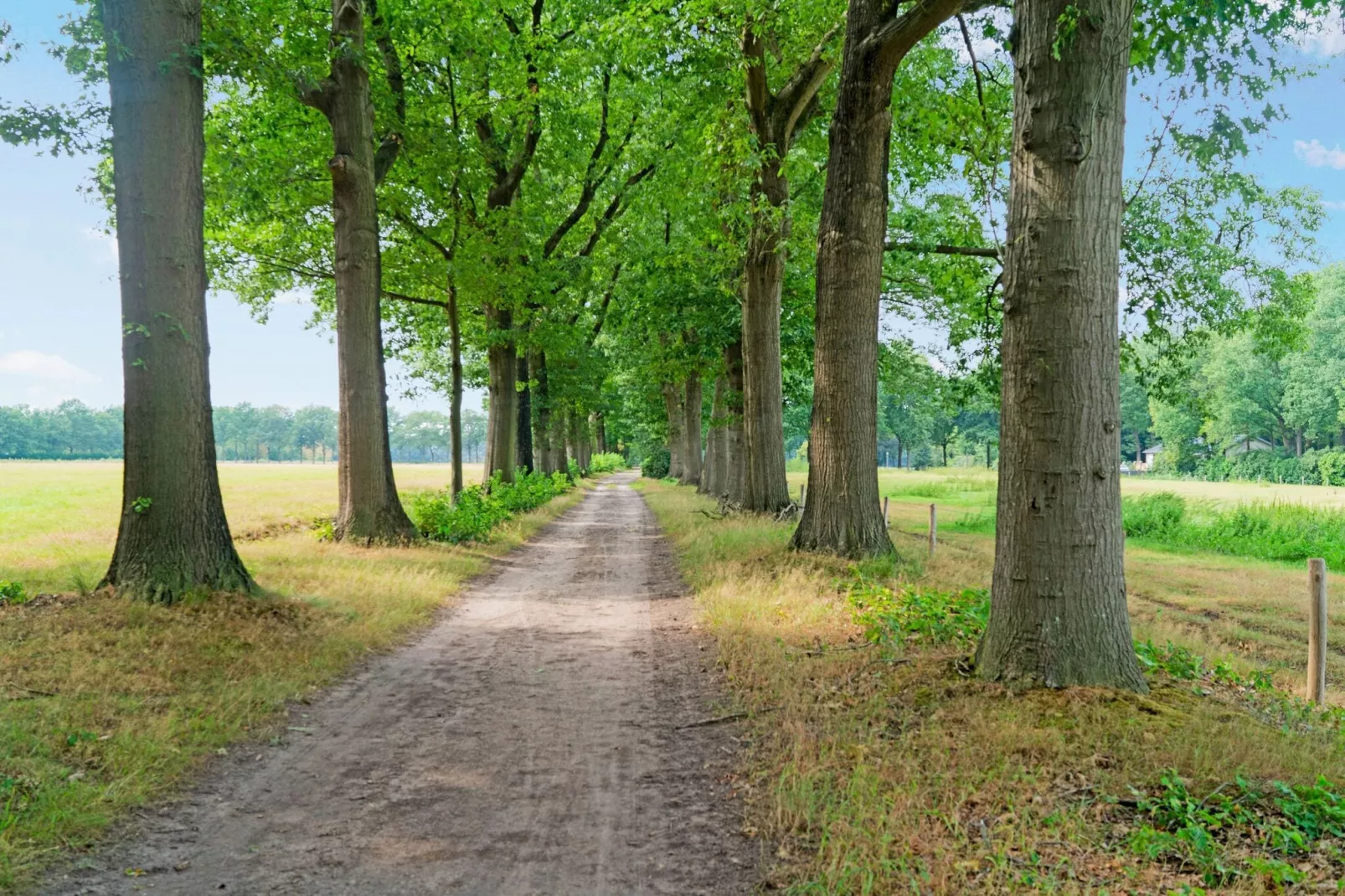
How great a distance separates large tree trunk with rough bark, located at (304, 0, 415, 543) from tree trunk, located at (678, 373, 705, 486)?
16.7 meters

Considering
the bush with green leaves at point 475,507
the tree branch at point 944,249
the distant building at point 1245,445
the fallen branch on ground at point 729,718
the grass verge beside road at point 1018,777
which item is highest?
the tree branch at point 944,249

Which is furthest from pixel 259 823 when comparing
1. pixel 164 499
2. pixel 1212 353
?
pixel 1212 353

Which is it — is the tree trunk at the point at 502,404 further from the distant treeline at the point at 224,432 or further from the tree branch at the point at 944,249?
the distant treeline at the point at 224,432

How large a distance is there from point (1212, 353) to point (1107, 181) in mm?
70160

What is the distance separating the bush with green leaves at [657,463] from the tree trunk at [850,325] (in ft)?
158

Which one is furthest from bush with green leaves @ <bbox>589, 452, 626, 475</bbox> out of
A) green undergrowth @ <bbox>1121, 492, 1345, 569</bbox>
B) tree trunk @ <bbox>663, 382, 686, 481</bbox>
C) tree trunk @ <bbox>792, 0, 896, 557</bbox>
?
tree trunk @ <bbox>792, 0, 896, 557</bbox>

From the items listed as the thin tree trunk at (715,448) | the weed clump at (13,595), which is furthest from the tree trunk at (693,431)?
the weed clump at (13,595)

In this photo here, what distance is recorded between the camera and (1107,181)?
5141mm

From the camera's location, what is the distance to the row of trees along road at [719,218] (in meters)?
5.11

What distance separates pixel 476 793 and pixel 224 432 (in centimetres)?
19437

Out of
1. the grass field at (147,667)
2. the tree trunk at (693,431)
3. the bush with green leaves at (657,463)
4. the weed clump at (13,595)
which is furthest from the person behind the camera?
the bush with green leaves at (657,463)

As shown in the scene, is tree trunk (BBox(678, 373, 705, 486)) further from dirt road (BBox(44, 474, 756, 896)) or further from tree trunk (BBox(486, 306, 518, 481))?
dirt road (BBox(44, 474, 756, 896))

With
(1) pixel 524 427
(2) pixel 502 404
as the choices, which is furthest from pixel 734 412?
(1) pixel 524 427

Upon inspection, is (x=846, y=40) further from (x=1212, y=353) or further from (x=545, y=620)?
(x=1212, y=353)
